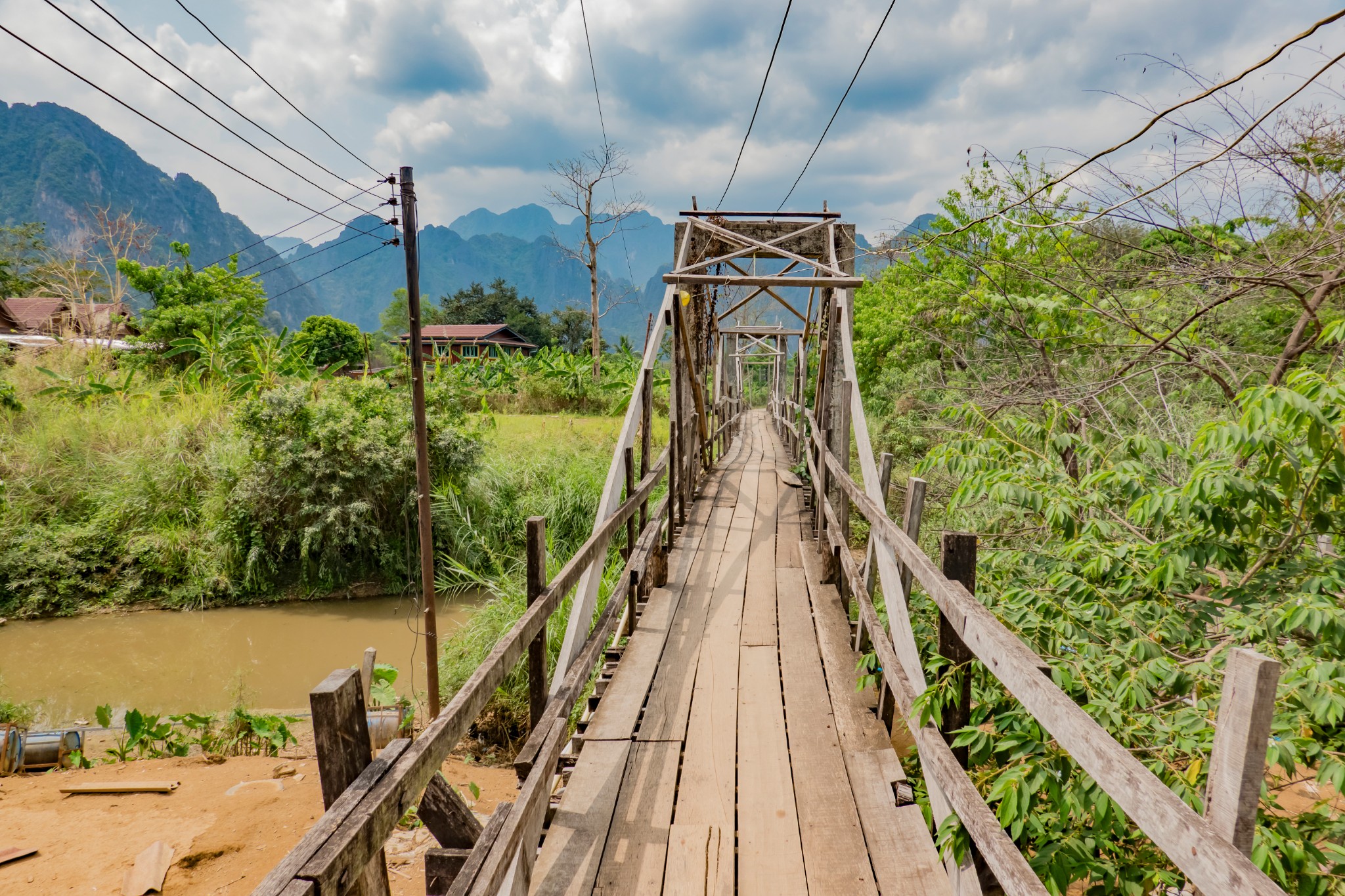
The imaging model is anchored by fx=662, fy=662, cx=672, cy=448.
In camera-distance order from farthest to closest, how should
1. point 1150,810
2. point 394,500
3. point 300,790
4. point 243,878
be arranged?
point 394,500 → point 300,790 → point 243,878 → point 1150,810

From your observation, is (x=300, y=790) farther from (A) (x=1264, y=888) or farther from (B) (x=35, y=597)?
(B) (x=35, y=597)

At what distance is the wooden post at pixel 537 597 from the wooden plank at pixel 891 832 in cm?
137

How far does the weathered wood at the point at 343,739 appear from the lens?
4.45ft

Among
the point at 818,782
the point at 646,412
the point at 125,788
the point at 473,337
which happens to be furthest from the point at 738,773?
the point at 473,337

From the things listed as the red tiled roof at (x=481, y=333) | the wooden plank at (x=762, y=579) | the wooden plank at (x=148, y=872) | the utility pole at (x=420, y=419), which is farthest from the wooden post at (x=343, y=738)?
the red tiled roof at (x=481, y=333)

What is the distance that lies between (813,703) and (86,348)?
2051 cm

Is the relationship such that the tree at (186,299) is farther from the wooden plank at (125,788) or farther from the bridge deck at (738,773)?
the bridge deck at (738,773)

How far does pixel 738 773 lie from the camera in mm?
2820

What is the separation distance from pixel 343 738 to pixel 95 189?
196826 millimetres

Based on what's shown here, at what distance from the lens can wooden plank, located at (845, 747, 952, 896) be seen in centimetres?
218

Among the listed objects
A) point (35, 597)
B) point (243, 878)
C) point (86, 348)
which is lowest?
point (243, 878)

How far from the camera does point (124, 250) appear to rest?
93.6 ft

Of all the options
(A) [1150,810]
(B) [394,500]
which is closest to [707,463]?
(B) [394,500]

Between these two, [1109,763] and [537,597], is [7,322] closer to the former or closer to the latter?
[537,597]
